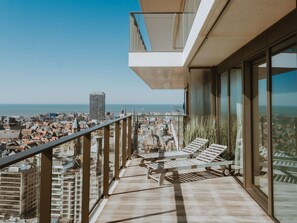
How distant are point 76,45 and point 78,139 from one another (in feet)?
138

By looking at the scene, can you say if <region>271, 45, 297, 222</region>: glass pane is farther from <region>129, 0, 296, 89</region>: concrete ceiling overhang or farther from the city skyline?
the city skyline

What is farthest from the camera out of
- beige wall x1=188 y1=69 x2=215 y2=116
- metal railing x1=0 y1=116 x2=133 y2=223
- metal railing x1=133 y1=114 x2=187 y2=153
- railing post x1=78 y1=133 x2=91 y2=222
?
metal railing x1=133 y1=114 x2=187 y2=153

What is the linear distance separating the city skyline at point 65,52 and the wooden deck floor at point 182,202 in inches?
722

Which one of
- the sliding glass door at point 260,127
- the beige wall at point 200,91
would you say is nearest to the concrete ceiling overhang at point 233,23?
the sliding glass door at point 260,127

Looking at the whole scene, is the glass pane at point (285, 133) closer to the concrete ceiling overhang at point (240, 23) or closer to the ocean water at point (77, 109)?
the concrete ceiling overhang at point (240, 23)

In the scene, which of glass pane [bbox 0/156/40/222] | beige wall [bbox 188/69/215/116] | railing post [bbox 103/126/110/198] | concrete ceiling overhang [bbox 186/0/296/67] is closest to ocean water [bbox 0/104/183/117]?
beige wall [bbox 188/69/215/116]

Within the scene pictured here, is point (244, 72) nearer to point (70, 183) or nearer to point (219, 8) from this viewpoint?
point (219, 8)

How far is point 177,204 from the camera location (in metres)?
3.89

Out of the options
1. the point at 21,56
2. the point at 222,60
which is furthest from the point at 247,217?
the point at 21,56

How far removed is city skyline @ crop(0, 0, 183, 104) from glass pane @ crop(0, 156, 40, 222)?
2143cm

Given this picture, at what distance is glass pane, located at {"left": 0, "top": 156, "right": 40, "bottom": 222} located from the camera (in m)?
1.33

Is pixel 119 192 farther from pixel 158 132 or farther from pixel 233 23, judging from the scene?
pixel 158 132

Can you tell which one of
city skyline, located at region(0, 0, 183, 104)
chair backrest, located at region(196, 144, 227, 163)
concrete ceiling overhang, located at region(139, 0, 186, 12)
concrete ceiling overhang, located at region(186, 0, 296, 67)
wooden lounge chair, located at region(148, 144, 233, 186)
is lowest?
wooden lounge chair, located at region(148, 144, 233, 186)

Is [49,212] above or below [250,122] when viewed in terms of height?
below
